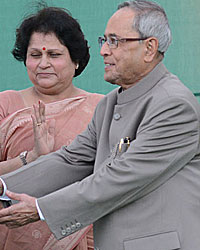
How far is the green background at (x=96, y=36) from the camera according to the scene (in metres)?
5.24

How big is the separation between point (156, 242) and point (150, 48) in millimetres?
850

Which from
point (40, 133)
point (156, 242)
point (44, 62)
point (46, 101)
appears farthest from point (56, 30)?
point (156, 242)

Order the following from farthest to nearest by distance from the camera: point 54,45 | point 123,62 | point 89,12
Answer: point 89,12 < point 54,45 < point 123,62

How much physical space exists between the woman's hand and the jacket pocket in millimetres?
1113

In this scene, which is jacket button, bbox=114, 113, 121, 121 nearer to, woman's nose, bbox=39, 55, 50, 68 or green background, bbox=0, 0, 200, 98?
woman's nose, bbox=39, 55, 50, 68

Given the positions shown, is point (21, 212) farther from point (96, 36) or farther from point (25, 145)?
point (96, 36)

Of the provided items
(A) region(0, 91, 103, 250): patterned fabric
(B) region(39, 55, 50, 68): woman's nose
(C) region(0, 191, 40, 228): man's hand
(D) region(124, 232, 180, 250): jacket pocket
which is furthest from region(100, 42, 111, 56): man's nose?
(A) region(0, 91, 103, 250): patterned fabric

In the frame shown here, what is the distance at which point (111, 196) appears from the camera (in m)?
2.60

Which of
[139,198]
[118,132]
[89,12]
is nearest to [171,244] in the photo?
[139,198]

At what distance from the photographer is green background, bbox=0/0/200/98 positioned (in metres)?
5.24

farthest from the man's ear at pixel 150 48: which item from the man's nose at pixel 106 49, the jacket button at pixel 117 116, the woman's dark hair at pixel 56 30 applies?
the woman's dark hair at pixel 56 30

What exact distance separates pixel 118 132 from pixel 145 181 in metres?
0.31

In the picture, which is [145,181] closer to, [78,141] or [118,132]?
[118,132]

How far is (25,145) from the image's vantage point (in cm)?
380
